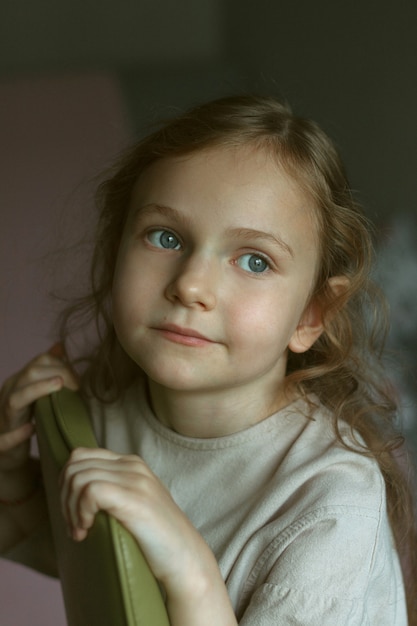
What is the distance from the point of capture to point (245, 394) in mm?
1200

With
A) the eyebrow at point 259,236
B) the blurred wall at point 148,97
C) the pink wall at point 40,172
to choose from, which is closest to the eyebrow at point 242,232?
the eyebrow at point 259,236

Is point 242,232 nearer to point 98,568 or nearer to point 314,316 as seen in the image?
point 314,316

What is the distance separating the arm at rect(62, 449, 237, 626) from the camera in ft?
2.80

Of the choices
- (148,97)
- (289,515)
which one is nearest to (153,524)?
(289,515)

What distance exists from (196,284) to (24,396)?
1.09 feet

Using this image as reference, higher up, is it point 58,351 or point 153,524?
point 153,524

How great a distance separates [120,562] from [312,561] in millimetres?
300

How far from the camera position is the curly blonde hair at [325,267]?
1.17 m

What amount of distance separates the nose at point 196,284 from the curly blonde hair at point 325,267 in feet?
0.50

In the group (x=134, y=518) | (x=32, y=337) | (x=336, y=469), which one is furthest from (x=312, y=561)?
(x=32, y=337)

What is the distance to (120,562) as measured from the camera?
765mm

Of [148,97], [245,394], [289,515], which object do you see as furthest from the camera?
[148,97]

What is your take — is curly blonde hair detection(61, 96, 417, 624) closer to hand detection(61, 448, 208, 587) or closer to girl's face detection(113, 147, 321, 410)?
girl's face detection(113, 147, 321, 410)

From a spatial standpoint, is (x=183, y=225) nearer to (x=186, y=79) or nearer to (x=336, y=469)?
(x=336, y=469)
